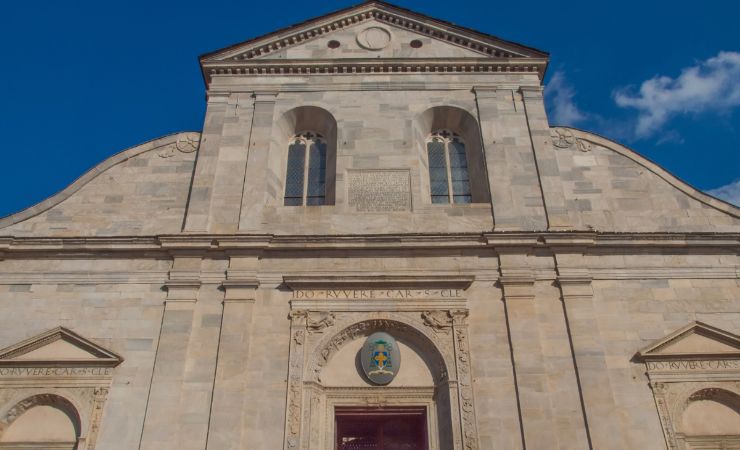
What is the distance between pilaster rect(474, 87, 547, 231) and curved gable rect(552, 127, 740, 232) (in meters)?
0.85

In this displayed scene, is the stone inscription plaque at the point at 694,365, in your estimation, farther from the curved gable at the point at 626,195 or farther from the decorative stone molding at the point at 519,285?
the curved gable at the point at 626,195

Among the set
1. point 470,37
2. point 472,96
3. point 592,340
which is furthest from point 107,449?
point 470,37

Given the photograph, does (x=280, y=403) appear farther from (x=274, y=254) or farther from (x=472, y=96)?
(x=472, y=96)

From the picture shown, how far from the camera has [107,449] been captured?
1195 centimetres

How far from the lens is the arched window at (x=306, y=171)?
16.2 meters

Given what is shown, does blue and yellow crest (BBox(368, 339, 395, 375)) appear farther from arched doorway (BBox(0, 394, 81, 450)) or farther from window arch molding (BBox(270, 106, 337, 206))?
arched doorway (BBox(0, 394, 81, 450))

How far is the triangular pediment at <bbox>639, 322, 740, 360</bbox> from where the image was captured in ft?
42.1

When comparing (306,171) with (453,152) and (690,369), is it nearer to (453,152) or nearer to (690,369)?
→ (453,152)

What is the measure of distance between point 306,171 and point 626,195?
25.9 ft

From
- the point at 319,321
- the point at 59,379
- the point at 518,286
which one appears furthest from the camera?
the point at 518,286

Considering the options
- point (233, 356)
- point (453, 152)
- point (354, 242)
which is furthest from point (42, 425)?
point (453, 152)

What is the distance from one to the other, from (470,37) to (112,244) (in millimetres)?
11012

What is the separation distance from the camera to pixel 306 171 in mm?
16656

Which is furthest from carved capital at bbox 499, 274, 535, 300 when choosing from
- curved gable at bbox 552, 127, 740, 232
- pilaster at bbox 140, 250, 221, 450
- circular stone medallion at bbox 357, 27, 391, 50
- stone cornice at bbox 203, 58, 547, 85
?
circular stone medallion at bbox 357, 27, 391, 50
